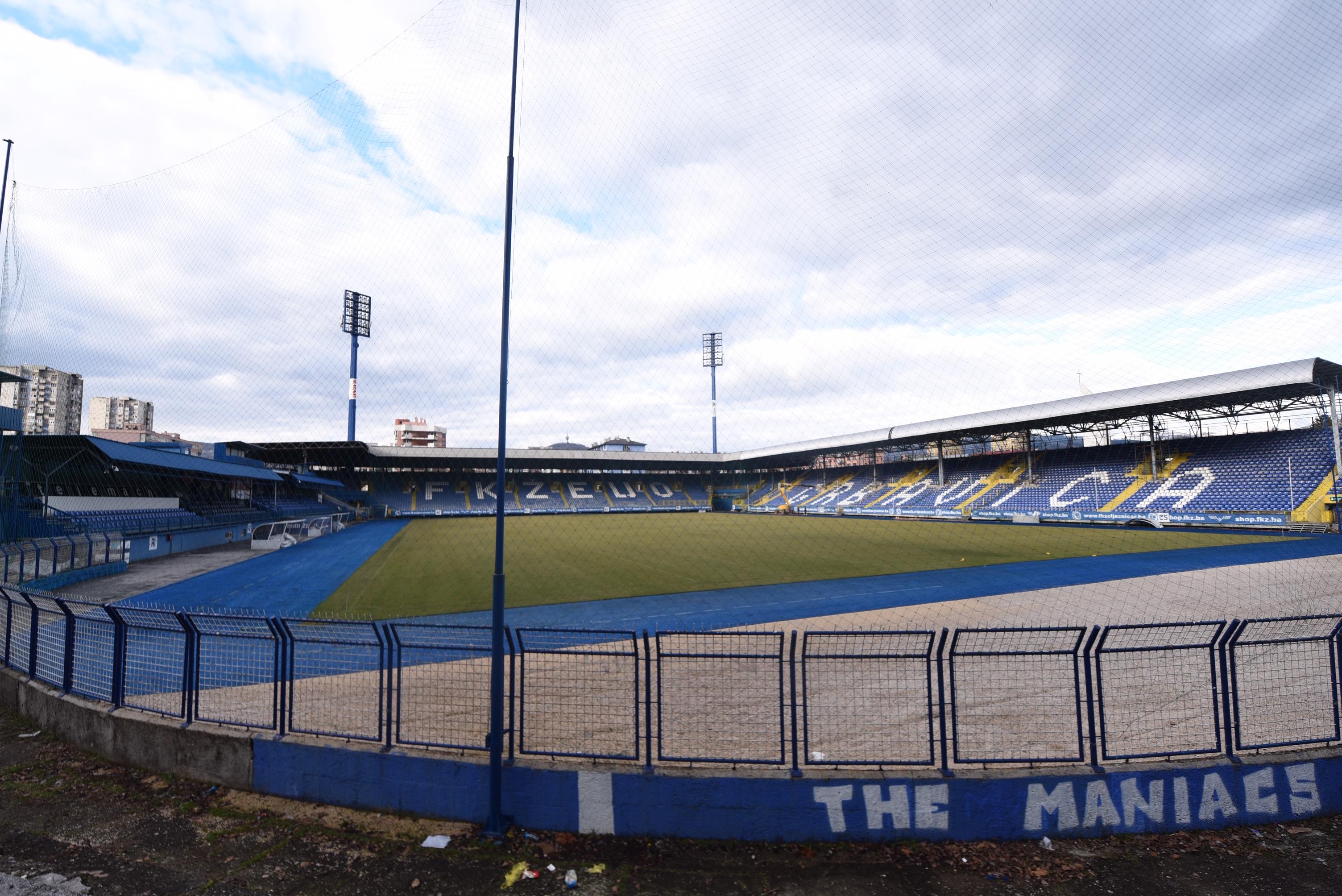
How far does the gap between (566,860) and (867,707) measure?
13.8 ft

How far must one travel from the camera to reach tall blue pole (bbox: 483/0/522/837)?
500cm

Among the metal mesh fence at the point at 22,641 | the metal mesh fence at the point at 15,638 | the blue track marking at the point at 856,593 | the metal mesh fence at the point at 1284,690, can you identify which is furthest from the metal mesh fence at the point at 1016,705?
the metal mesh fence at the point at 15,638

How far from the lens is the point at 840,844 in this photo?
4832mm

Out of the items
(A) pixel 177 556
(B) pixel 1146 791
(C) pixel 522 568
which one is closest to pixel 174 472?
(A) pixel 177 556

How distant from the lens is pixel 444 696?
7.55 meters

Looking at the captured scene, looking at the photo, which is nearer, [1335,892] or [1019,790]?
[1335,892]

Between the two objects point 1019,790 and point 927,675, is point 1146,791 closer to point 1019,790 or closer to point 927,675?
point 1019,790

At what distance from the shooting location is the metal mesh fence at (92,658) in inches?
270

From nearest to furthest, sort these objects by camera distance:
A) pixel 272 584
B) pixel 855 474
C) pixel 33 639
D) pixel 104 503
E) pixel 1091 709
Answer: pixel 1091 709 < pixel 33 639 < pixel 272 584 < pixel 104 503 < pixel 855 474

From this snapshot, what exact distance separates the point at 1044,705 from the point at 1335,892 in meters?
2.89

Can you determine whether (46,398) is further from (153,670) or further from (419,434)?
(153,670)

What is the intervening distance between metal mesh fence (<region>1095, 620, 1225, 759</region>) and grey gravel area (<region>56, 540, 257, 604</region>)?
55.4 ft

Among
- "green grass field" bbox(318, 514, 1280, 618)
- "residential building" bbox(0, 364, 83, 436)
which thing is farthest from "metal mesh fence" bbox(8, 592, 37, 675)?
"residential building" bbox(0, 364, 83, 436)

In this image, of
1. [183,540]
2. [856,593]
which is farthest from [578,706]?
[183,540]
